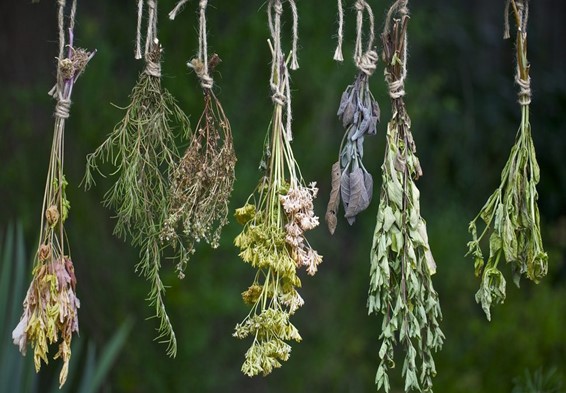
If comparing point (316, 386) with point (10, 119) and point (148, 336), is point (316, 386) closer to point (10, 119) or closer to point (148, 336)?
point (148, 336)

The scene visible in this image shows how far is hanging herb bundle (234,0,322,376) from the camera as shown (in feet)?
4.02

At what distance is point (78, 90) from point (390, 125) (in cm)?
169

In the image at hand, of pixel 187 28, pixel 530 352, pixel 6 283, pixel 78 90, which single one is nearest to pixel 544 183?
pixel 530 352

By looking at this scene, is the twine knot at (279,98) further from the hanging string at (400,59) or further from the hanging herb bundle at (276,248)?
the hanging string at (400,59)

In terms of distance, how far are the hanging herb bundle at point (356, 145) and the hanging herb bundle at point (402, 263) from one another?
0.11 ft

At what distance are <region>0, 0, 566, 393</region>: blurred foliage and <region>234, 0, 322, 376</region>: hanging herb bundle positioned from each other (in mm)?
1430

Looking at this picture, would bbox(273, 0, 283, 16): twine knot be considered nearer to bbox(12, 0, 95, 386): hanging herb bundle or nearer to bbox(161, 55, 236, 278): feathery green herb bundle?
bbox(161, 55, 236, 278): feathery green herb bundle

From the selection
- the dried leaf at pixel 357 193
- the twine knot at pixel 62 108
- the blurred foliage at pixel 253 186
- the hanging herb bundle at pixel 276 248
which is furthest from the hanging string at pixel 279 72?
the blurred foliage at pixel 253 186

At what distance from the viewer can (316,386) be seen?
310 centimetres

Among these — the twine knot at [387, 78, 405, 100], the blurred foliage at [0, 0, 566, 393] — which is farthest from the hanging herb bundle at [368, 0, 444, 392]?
the blurred foliage at [0, 0, 566, 393]

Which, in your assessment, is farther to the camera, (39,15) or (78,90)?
(39,15)

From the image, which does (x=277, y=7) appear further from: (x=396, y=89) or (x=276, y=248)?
(x=276, y=248)

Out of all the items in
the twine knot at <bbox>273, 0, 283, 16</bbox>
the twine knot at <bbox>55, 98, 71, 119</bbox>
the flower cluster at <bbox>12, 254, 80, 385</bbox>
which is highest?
the twine knot at <bbox>273, 0, 283, 16</bbox>

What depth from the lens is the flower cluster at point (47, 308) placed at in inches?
48.8
